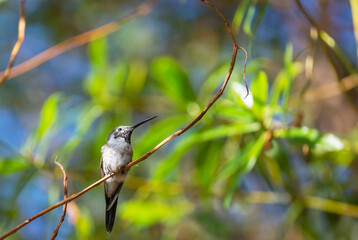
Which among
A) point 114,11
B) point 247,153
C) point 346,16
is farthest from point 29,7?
point 247,153

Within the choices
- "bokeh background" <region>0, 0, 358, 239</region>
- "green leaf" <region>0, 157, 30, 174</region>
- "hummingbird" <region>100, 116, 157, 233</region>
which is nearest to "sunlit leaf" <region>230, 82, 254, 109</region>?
"bokeh background" <region>0, 0, 358, 239</region>

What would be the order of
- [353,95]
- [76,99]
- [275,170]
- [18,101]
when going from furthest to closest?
1. [18,101]
2. [76,99]
3. [353,95]
4. [275,170]

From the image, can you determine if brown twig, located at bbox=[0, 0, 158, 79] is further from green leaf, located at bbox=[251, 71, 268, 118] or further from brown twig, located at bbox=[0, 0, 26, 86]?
green leaf, located at bbox=[251, 71, 268, 118]

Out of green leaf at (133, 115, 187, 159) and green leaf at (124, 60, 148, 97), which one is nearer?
green leaf at (133, 115, 187, 159)

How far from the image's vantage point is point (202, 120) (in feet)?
7.96

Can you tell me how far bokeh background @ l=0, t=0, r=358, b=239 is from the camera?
7.29ft

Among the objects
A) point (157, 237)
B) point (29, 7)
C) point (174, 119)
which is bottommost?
point (157, 237)

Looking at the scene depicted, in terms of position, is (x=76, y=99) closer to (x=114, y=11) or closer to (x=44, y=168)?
(x=114, y=11)

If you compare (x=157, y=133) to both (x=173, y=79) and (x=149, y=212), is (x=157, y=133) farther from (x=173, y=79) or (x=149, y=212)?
(x=149, y=212)

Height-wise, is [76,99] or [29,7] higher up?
[29,7]

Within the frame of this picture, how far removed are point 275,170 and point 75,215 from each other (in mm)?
1132

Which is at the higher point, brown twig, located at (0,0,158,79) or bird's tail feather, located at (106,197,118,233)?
brown twig, located at (0,0,158,79)

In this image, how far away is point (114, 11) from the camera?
4574mm

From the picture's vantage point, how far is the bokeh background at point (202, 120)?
7.29ft
